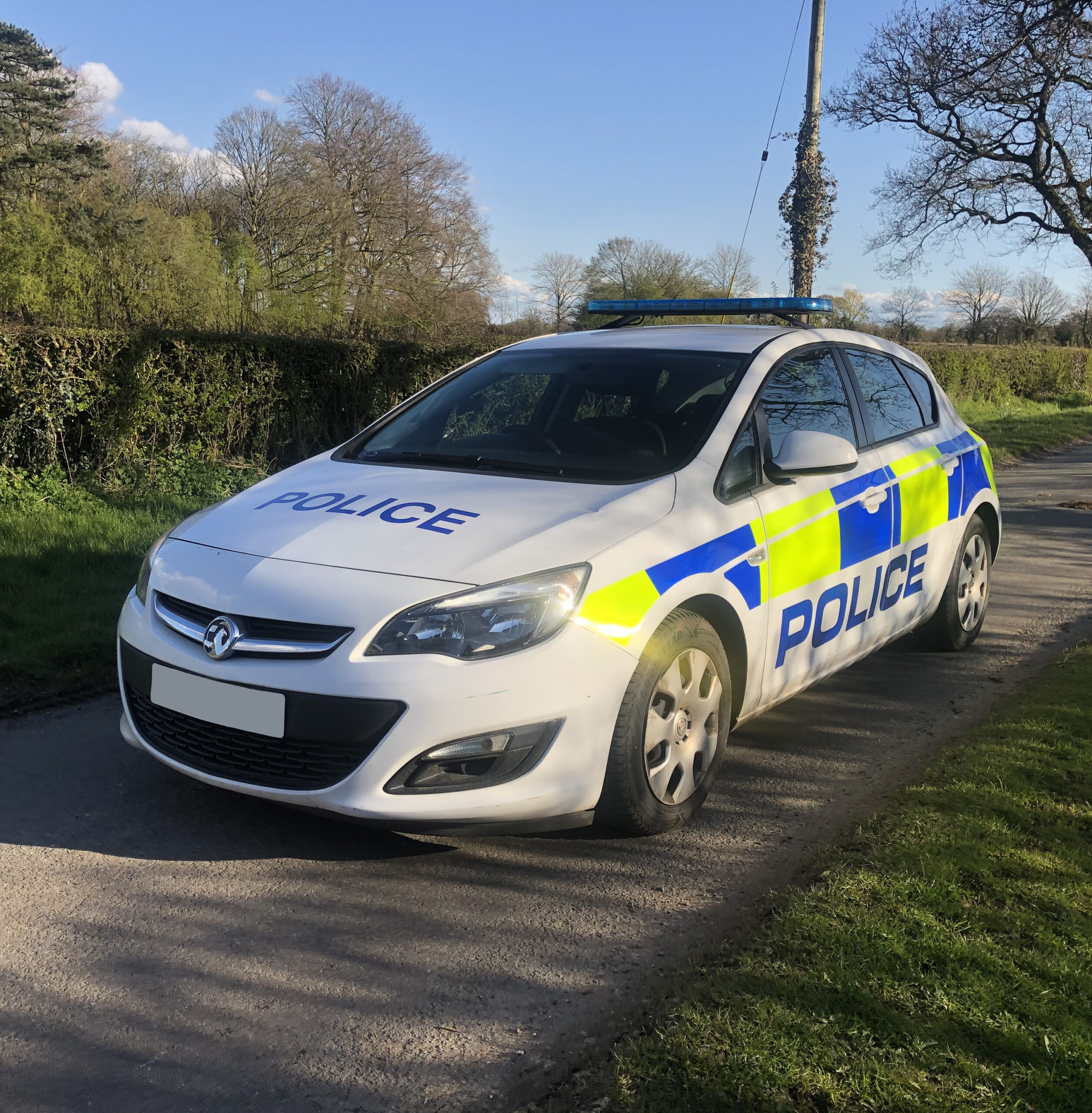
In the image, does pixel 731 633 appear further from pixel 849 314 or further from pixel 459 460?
pixel 849 314

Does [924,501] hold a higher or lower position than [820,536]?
higher

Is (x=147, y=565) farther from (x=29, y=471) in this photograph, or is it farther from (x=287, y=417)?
(x=287, y=417)

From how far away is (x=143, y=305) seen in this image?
73.4 feet

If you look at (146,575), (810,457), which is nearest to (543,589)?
(810,457)

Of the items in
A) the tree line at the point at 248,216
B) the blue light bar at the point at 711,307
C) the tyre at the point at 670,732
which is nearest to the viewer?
the tyre at the point at 670,732

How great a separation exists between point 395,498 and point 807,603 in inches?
63.6

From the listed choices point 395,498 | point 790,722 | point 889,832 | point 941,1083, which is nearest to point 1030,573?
point 790,722

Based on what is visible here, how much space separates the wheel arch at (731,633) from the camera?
3.62 metres

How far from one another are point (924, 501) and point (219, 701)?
340cm

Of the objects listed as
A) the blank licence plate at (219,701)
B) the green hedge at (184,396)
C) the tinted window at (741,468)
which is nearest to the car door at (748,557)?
the tinted window at (741,468)

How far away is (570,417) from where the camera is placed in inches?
174

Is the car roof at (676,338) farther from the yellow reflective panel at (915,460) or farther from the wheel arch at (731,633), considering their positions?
the wheel arch at (731,633)

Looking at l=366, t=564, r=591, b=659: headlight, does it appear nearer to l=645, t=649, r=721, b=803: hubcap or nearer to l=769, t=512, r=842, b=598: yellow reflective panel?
l=645, t=649, r=721, b=803: hubcap

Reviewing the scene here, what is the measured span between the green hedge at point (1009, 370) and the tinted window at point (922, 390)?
58.3 ft
